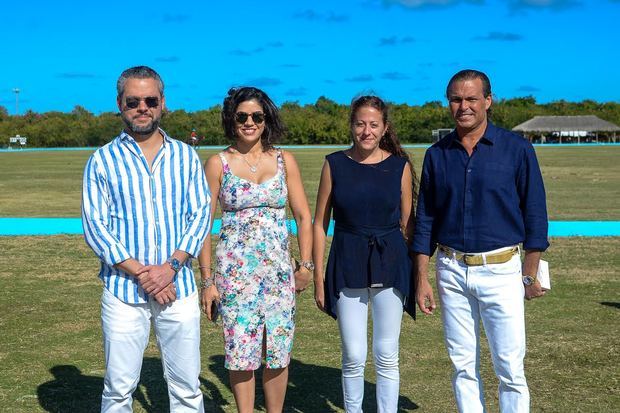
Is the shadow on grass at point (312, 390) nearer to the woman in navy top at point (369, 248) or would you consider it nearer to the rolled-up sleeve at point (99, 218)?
the woman in navy top at point (369, 248)

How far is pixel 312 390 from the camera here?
16.9ft

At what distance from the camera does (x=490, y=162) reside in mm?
3721

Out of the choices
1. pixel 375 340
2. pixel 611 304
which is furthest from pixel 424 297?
pixel 611 304

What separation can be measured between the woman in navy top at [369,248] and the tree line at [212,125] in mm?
68616

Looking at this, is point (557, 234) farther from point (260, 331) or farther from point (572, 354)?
point (260, 331)

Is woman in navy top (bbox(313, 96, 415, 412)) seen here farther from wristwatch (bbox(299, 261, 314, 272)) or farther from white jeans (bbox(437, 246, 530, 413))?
white jeans (bbox(437, 246, 530, 413))

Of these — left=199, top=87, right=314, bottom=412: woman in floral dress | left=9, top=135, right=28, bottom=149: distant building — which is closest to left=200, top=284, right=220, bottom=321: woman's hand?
left=199, top=87, right=314, bottom=412: woman in floral dress

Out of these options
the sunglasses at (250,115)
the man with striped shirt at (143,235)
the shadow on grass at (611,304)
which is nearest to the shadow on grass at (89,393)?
the man with striped shirt at (143,235)

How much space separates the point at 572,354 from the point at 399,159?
260 cm

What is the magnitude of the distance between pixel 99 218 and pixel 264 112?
1.09m

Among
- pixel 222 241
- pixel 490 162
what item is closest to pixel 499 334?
pixel 490 162

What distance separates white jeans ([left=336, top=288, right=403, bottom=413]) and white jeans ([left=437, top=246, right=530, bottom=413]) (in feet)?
1.00

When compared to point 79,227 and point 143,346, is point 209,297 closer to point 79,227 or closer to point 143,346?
point 143,346

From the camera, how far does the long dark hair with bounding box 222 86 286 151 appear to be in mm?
Result: 4039
